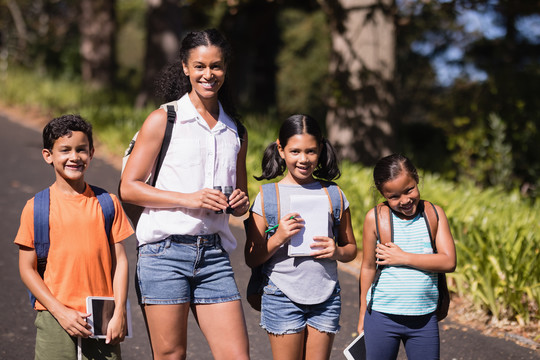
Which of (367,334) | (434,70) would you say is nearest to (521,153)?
(367,334)

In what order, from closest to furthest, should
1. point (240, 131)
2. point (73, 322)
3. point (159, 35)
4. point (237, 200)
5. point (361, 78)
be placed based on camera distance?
point (73, 322)
point (237, 200)
point (240, 131)
point (361, 78)
point (159, 35)

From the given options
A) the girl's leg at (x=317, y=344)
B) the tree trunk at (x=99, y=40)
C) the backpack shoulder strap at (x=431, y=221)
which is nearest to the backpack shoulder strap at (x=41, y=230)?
the girl's leg at (x=317, y=344)

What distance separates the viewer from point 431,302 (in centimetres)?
303

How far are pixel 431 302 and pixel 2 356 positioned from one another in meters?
2.85

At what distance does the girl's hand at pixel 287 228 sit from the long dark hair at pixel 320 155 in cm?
31

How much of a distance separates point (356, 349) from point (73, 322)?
50.8 inches

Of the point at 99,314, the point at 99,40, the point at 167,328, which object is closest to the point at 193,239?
the point at 167,328

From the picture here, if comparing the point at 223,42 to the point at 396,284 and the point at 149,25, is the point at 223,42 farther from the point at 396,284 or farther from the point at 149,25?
the point at 149,25

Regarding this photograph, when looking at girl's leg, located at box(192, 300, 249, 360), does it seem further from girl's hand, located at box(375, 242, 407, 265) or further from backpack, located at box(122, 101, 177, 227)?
girl's hand, located at box(375, 242, 407, 265)

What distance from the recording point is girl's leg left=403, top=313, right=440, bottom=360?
2.99 metres

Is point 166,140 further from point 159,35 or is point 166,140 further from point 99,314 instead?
point 159,35

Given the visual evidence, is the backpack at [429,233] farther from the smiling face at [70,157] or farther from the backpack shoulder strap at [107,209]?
the smiling face at [70,157]

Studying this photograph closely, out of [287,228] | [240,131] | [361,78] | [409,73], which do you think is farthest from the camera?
[409,73]

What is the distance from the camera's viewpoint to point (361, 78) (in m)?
8.83
